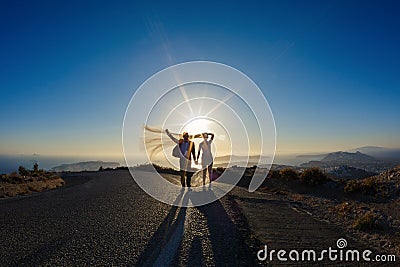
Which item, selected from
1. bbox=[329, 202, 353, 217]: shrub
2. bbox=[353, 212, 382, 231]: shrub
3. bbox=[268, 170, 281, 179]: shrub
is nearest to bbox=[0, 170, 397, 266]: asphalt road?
bbox=[353, 212, 382, 231]: shrub

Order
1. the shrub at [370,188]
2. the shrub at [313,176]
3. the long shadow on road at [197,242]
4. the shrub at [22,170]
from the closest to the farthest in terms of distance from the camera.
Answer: the long shadow on road at [197,242], the shrub at [370,188], the shrub at [313,176], the shrub at [22,170]

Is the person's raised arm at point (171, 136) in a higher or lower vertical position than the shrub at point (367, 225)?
higher

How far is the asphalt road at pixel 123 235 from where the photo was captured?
4.64 m

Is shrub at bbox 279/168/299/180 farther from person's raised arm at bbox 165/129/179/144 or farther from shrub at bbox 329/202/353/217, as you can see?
person's raised arm at bbox 165/129/179/144

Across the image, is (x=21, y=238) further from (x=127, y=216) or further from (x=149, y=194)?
(x=149, y=194)

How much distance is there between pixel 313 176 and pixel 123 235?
13337 mm

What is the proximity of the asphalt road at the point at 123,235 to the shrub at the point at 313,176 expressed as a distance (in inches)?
350

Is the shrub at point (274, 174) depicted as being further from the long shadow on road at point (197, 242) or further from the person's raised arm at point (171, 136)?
the long shadow on road at point (197, 242)

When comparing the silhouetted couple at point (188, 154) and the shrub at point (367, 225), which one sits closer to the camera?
the shrub at point (367, 225)

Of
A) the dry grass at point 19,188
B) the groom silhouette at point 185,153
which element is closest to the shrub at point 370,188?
the groom silhouette at point 185,153

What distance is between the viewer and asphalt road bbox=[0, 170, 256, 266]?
15.2ft

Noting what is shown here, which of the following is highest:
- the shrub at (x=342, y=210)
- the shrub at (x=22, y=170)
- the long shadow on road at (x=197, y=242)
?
the shrub at (x=22, y=170)

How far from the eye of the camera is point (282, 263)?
4.79m

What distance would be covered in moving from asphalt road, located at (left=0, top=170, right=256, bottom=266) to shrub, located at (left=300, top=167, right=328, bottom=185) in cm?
889
